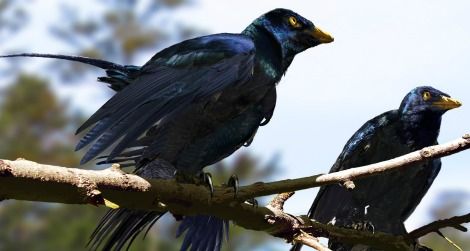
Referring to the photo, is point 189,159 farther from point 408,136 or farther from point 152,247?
point 152,247

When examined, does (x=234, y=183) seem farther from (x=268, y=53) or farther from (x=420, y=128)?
(x=420, y=128)

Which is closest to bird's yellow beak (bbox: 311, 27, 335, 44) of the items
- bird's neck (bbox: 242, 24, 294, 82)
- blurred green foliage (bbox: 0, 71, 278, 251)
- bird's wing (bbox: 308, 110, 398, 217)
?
bird's neck (bbox: 242, 24, 294, 82)

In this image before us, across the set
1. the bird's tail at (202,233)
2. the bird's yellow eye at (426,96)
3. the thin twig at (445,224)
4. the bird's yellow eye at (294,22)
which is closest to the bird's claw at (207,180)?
the bird's tail at (202,233)

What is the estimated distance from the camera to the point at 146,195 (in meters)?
2.85

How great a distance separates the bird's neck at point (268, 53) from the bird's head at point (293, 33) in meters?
0.02

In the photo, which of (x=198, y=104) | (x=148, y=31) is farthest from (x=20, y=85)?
(x=198, y=104)

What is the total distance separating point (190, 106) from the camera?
342cm

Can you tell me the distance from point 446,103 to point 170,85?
7.59ft

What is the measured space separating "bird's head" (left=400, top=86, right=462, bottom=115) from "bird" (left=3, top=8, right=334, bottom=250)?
1633 millimetres

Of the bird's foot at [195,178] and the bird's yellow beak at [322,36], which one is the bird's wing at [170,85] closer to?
the bird's foot at [195,178]

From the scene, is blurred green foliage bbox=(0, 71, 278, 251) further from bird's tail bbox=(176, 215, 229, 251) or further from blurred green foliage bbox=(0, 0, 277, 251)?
bird's tail bbox=(176, 215, 229, 251)

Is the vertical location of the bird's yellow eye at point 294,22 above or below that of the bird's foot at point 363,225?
above

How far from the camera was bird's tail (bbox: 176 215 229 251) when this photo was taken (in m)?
3.85

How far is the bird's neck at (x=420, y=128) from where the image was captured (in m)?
5.13
